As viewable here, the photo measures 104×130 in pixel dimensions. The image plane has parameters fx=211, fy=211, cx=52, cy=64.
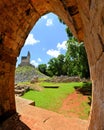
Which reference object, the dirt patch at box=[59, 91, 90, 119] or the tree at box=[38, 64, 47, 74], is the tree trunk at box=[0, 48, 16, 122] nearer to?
the dirt patch at box=[59, 91, 90, 119]

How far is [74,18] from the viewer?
8.28 ft

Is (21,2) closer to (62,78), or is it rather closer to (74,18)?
(74,18)

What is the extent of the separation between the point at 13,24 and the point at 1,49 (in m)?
0.57

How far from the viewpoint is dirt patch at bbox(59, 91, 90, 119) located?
10952 mm

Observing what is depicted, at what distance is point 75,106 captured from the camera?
1279 centimetres

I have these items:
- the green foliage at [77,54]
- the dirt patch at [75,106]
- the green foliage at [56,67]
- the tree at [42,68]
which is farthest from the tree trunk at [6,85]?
the tree at [42,68]

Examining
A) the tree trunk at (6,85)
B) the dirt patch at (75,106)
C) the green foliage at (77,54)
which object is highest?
the green foliage at (77,54)

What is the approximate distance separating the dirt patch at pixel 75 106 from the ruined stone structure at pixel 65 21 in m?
6.51

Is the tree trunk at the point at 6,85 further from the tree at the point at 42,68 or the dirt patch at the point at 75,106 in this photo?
the tree at the point at 42,68

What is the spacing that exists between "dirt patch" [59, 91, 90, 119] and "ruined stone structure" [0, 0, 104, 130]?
21.4 feet

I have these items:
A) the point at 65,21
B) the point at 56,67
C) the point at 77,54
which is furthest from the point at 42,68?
→ the point at 65,21

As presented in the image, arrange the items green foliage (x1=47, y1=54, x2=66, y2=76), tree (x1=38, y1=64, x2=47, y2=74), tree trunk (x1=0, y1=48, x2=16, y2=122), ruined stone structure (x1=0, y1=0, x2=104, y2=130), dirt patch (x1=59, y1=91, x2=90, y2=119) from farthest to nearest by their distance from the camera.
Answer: tree (x1=38, y1=64, x2=47, y2=74)
green foliage (x1=47, y1=54, x2=66, y2=76)
dirt patch (x1=59, y1=91, x2=90, y2=119)
tree trunk (x1=0, y1=48, x2=16, y2=122)
ruined stone structure (x1=0, y1=0, x2=104, y2=130)

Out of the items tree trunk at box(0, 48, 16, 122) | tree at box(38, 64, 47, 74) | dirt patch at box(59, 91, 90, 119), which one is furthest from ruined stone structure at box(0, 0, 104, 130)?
tree at box(38, 64, 47, 74)

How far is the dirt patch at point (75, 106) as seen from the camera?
11.0 meters
